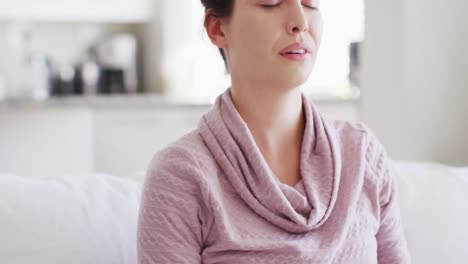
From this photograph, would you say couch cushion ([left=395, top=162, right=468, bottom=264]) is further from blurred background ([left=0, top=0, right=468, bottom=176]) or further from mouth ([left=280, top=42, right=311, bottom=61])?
mouth ([left=280, top=42, right=311, bottom=61])

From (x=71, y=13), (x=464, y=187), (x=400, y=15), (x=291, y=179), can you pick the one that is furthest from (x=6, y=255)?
(x=71, y=13)

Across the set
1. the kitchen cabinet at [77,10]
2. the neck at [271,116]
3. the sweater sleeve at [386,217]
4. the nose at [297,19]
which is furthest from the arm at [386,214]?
the kitchen cabinet at [77,10]

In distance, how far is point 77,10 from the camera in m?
4.89

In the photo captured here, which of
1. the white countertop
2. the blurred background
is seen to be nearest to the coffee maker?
the blurred background

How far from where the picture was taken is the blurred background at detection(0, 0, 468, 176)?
1.78 meters

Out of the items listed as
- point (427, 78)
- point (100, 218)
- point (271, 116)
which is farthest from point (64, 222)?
point (427, 78)

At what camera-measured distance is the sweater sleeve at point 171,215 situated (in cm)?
100

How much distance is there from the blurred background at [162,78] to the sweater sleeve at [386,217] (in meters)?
0.35

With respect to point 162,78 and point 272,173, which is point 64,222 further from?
point 162,78

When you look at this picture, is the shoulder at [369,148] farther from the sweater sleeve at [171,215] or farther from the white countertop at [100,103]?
the white countertop at [100,103]

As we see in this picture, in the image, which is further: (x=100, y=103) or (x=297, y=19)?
(x=100, y=103)

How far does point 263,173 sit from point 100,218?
0.33 meters

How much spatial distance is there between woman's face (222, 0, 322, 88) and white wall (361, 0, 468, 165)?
770 millimetres

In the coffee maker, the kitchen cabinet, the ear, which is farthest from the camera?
the coffee maker
